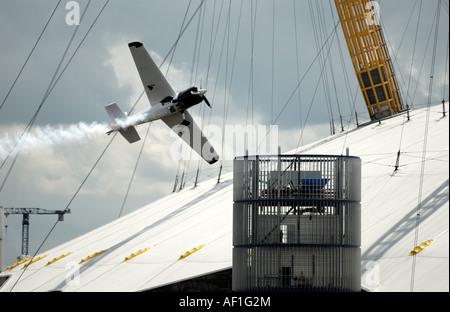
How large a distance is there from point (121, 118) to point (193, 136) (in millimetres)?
6777

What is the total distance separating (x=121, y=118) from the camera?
5300cm

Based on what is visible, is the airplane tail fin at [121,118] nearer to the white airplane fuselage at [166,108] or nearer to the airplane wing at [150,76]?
the white airplane fuselage at [166,108]

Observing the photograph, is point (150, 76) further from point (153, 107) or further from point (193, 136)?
point (193, 136)

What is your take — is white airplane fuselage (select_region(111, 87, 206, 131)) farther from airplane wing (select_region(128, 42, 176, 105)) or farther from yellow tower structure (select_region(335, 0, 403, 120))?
yellow tower structure (select_region(335, 0, 403, 120))

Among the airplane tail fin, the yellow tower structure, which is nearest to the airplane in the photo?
the airplane tail fin

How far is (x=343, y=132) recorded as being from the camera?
68.4 m

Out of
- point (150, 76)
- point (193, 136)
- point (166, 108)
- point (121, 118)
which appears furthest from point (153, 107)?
point (193, 136)

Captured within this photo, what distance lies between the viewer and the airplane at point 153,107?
5059cm

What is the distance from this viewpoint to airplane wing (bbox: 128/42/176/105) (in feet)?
176

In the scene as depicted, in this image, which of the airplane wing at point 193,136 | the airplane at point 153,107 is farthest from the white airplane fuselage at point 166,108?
the airplane wing at point 193,136

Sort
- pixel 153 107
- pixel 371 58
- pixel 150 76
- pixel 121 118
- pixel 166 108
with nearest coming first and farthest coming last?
pixel 166 108 → pixel 153 107 → pixel 121 118 → pixel 150 76 → pixel 371 58
